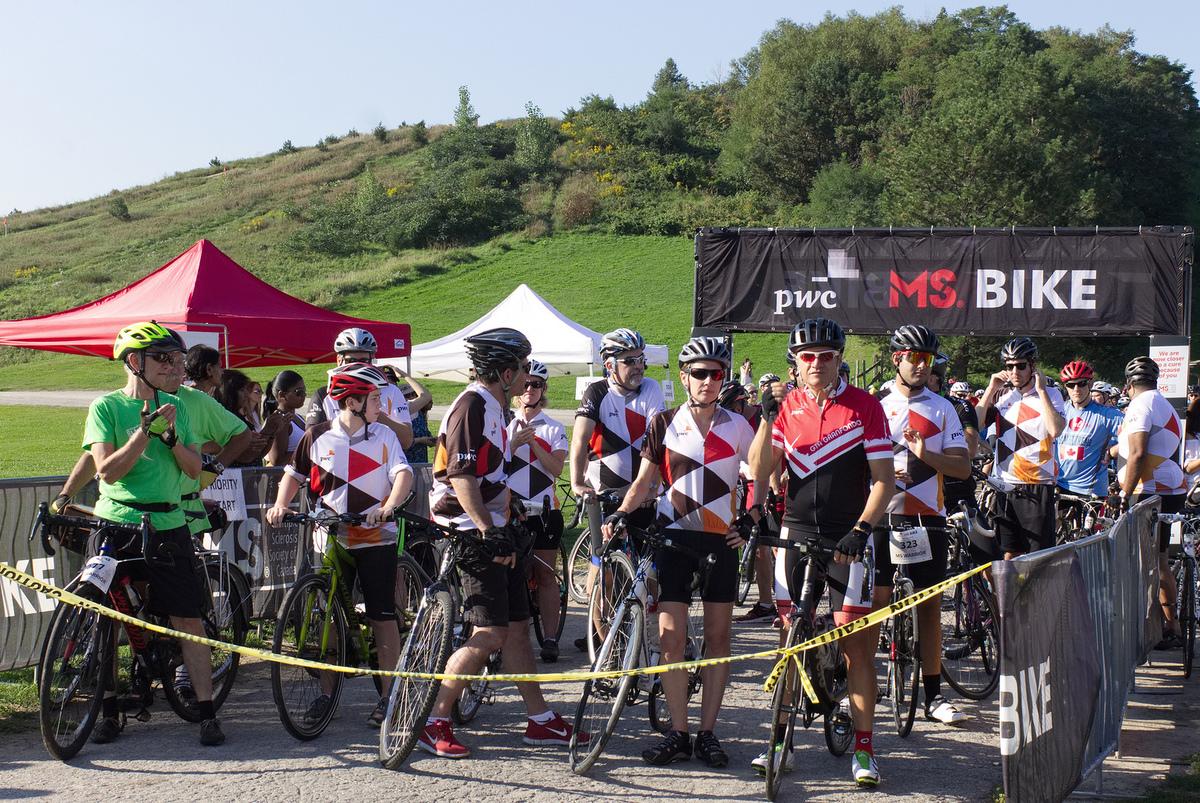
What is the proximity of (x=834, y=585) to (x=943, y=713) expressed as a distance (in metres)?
1.66

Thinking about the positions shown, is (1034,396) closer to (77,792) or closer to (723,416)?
(723,416)

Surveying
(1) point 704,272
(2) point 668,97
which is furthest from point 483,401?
(2) point 668,97

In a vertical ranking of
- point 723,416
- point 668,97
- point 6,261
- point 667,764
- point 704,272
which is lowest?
point 667,764

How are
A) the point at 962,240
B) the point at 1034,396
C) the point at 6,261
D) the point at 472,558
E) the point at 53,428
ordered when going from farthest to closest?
the point at 6,261
the point at 53,428
the point at 962,240
the point at 1034,396
the point at 472,558

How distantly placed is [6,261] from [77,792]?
79.9 metres

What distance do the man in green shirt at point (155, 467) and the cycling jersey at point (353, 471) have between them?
642 millimetres

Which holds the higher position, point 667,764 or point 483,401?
point 483,401

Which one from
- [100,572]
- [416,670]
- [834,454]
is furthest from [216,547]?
[834,454]

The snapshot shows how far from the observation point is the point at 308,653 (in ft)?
20.6

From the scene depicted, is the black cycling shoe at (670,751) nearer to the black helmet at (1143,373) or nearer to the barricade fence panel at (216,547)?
the barricade fence panel at (216,547)

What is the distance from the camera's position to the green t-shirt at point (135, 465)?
5934 mm

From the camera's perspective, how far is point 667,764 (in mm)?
5887

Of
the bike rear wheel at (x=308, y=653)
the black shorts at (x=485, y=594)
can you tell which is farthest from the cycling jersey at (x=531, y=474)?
the black shorts at (x=485, y=594)

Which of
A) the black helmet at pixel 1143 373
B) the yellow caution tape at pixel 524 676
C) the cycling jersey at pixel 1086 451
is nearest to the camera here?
the yellow caution tape at pixel 524 676
